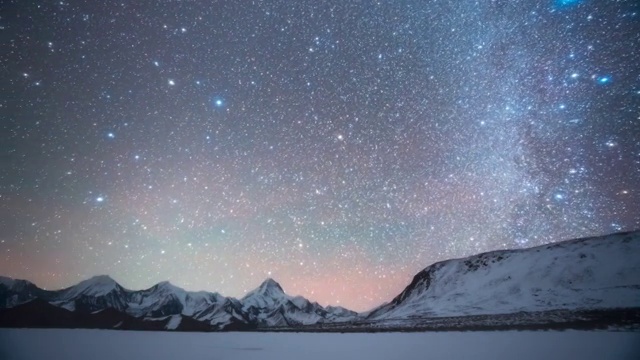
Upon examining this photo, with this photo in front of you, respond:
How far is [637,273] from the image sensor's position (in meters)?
88.8

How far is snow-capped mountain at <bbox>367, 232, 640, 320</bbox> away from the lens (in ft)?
289

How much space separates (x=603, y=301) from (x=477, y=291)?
1863 inches

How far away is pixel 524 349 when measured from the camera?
20.0 meters

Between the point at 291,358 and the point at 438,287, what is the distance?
150 metres

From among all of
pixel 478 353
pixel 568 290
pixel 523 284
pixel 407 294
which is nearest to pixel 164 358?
pixel 478 353

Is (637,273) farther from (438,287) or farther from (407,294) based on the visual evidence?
(407,294)

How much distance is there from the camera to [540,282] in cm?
11000

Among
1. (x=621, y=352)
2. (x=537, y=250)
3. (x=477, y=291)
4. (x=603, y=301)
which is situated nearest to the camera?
(x=621, y=352)

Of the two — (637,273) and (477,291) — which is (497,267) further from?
(637,273)

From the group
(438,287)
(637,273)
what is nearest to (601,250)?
(637,273)

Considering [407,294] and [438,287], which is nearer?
[438,287]

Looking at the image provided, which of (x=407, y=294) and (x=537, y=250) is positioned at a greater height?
(x=537, y=250)

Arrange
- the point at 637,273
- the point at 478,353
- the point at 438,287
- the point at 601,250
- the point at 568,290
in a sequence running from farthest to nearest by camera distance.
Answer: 1. the point at 438,287
2. the point at 601,250
3. the point at 568,290
4. the point at 637,273
5. the point at 478,353

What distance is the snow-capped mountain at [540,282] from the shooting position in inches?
3469
